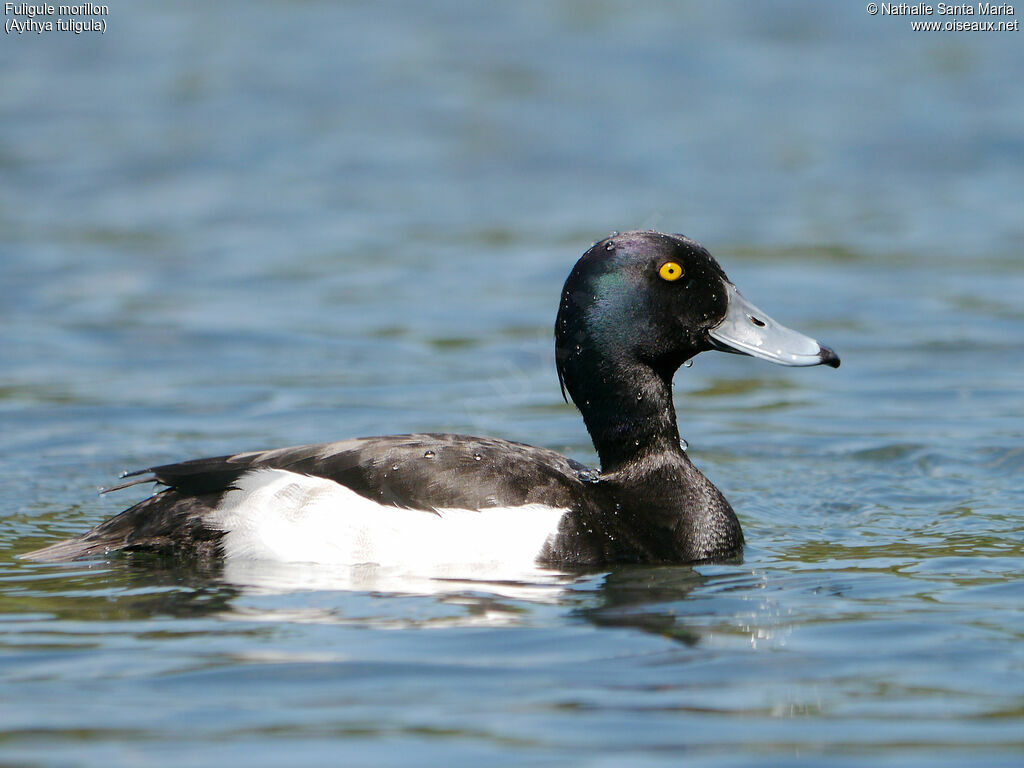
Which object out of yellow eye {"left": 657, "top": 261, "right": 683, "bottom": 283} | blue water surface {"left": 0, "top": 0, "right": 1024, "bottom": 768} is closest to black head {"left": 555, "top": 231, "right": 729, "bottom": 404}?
yellow eye {"left": 657, "top": 261, "right": 683, "bottom": 283}

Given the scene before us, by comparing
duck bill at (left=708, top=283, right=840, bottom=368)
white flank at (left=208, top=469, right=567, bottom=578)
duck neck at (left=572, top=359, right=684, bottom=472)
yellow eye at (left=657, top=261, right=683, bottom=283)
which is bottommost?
white flank at (left=208, top=469, right=567, bottom=578)

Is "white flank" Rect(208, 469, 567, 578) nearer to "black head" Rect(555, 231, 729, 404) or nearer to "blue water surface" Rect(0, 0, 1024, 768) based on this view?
"blue water surface" Rect(0, 0, 1024, 768)

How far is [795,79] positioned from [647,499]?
13.6 meters

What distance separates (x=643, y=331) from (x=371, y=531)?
4.69ft

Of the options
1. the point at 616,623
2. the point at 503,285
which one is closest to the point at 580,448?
the point at 616,623

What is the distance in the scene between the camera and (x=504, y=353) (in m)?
11.6

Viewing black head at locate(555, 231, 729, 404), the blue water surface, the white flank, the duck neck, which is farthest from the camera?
the duck neck

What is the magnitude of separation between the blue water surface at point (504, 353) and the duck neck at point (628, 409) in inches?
27.5

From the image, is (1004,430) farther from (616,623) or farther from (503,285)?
(503,285)

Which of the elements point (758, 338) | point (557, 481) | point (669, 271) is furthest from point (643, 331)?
point (557, 481)

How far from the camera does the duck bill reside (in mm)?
6820

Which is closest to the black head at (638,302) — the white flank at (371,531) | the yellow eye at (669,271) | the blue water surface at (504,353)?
the yellow eye at (669,271)

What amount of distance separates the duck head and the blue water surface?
0.82 metres

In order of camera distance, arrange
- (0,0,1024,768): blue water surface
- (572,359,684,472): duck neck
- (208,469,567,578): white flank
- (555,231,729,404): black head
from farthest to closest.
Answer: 1. (572,359,684,472): duck neck
2. (555,231,729,404): black head
3. (208,469,567,578): white flank
4. (0,0,1024,768): blue water surface
